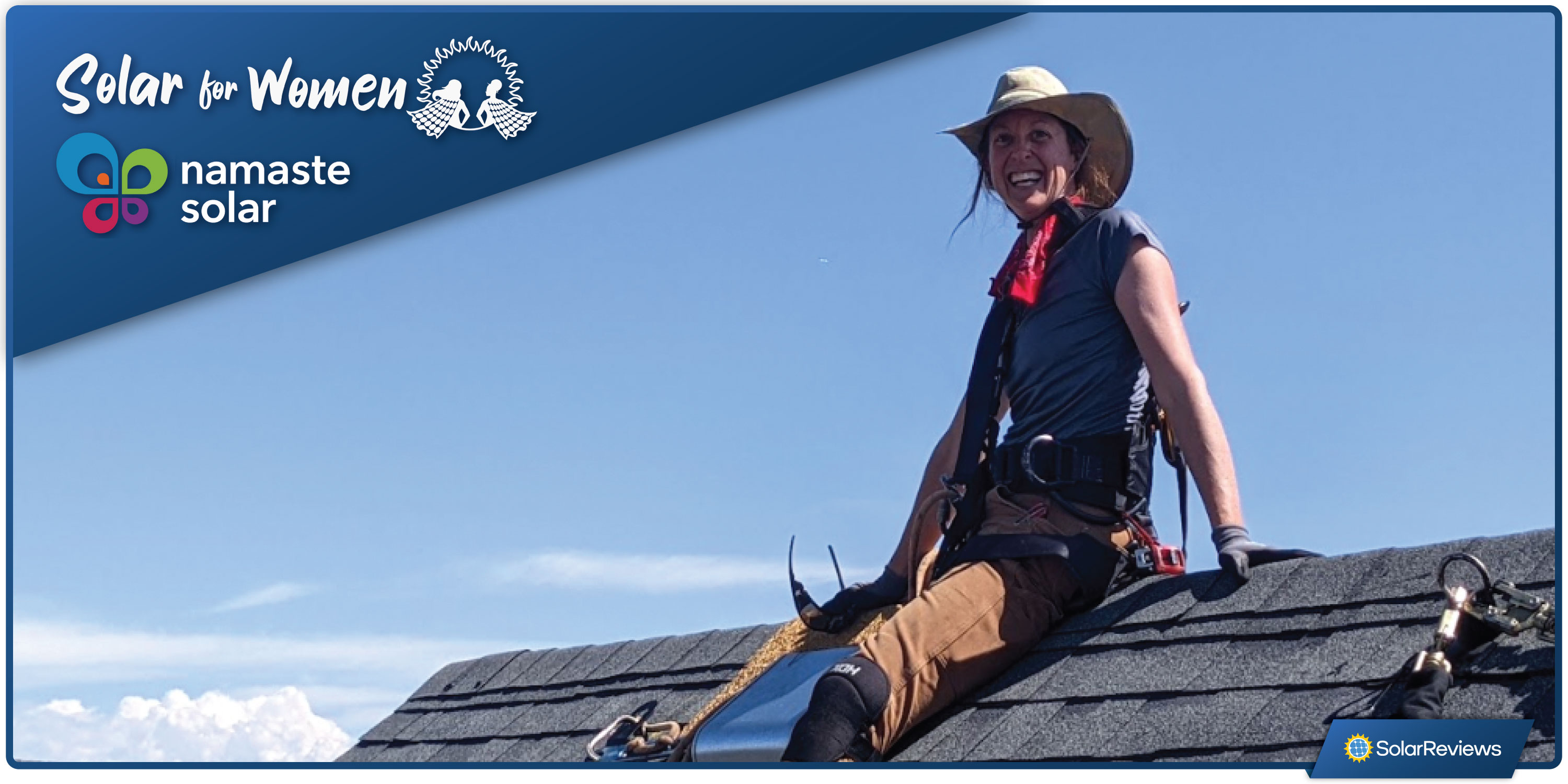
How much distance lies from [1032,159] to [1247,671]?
1537mm

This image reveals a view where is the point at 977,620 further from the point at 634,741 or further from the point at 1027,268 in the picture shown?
the point at 634,741

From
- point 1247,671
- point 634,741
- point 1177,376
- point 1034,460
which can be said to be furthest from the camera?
point 634,741

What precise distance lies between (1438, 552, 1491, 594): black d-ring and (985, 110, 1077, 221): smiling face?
1408 millimetres

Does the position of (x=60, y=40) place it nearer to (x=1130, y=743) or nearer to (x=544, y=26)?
(x=544, y=26)

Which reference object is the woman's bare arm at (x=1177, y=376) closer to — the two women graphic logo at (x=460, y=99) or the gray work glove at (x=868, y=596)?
the gray work glove at (x=868, y=596)

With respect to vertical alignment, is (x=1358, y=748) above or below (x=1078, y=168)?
below

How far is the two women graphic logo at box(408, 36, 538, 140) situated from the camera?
5211mm

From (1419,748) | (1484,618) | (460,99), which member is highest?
(460,99)

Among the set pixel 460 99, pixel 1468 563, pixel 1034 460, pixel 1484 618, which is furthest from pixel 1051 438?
pixel 460 99

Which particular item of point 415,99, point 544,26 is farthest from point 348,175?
point 544,26

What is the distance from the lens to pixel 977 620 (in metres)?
4.74

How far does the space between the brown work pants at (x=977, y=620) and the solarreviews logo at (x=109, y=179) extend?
7.10 ft

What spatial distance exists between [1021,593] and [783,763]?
0.77m

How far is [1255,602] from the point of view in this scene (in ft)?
15.0
